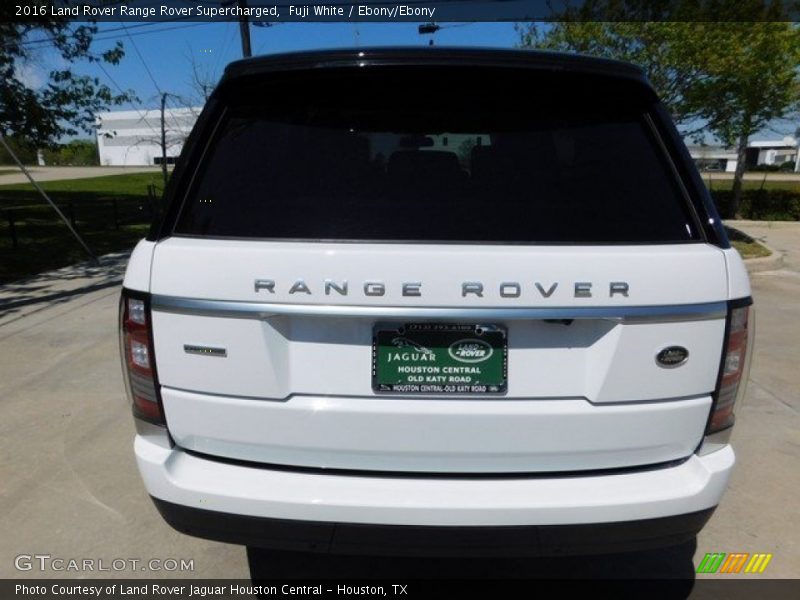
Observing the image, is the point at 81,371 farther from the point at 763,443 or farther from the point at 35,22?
the point at 35,22

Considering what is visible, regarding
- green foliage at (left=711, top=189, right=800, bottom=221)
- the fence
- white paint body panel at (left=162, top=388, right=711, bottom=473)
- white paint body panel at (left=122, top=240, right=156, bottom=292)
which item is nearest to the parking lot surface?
white paint body panel at (left=162, top=388, right=711, bottom=473)

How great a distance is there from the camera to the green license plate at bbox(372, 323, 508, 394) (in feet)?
5.89

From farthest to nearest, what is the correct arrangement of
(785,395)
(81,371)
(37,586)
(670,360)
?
1. (81,371)
2. (785,395)
3. (37,586)
4. (670,360)

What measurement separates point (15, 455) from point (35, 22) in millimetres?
11447

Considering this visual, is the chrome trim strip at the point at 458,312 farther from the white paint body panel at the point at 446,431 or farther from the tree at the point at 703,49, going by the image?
the tree at the point at 703,49

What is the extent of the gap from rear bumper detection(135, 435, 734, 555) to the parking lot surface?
916 millimetres

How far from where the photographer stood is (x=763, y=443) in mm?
3809

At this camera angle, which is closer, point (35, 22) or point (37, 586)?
point (37, 586)

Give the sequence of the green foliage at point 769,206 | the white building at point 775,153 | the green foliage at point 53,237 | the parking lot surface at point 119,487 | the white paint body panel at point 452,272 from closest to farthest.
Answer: the white paint body panel at point 452,272 → the parking lot surface at point 119,487 → the green foliage at point 53,237 → the green foliage at point 769,206 → the white building at point 775,153

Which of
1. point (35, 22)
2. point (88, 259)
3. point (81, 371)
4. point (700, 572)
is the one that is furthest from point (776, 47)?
point (35, 22)

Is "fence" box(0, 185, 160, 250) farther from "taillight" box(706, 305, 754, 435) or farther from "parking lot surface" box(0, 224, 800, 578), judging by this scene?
"taillight" box(706, 305, 754, 435)

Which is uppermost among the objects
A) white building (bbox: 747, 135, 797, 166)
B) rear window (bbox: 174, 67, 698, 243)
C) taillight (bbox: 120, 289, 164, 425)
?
rear window (bbox: 174, 67, 698, 243)

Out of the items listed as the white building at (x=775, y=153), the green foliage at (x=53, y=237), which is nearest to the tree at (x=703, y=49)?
the green foliage at (x=53, y=237)

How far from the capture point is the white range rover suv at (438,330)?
177 centimetres
